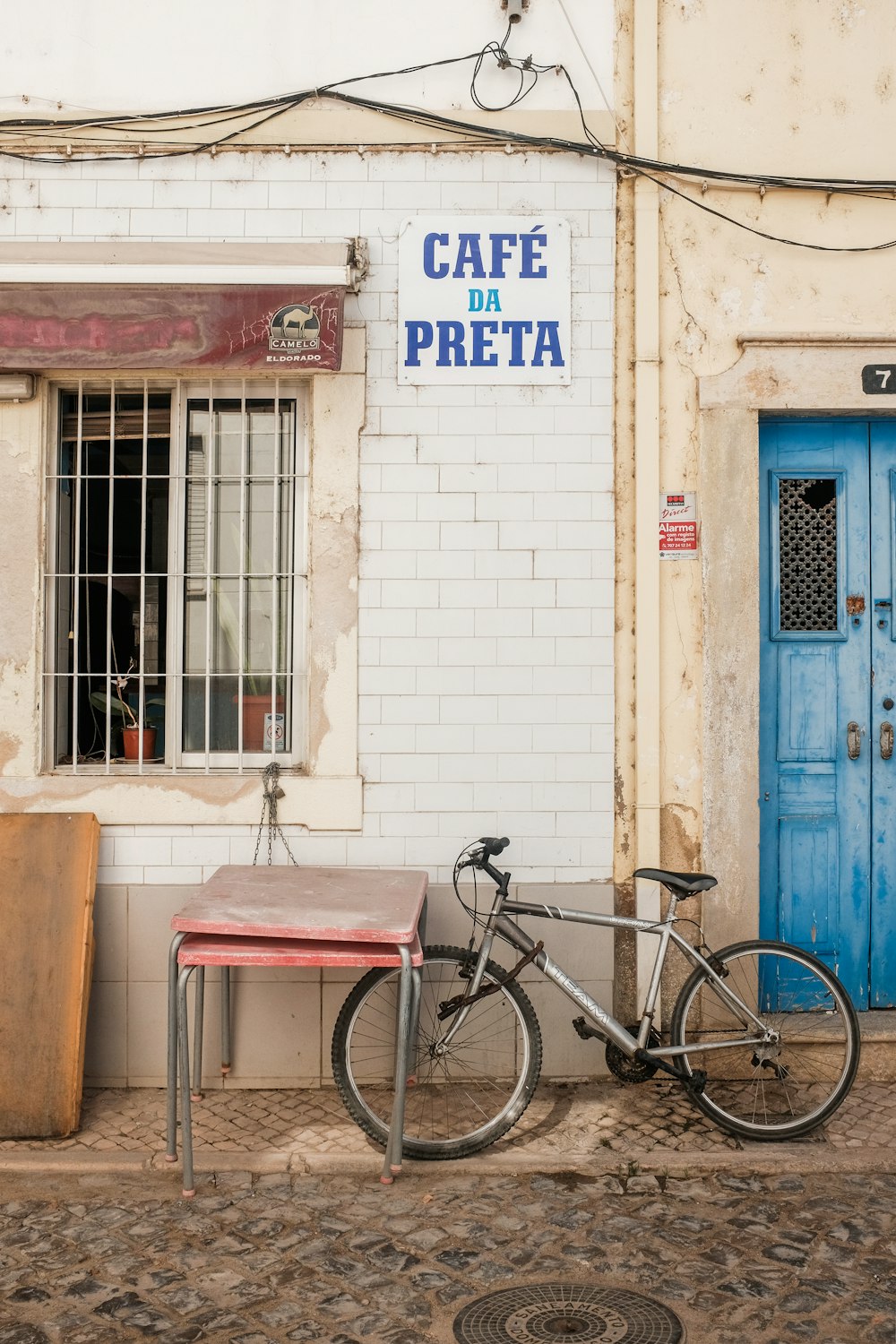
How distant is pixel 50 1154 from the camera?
15.3 feet

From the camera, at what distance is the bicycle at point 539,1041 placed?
4727mm

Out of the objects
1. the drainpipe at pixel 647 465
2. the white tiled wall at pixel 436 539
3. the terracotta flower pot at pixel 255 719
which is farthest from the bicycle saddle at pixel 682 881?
the terracotta flower pot at pixel 255 719

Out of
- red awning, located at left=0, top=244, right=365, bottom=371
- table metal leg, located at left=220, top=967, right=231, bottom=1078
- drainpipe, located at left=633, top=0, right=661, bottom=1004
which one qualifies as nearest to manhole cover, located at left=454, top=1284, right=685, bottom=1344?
drainpipe, located at left=633, top=0, right=661, bottom=1004

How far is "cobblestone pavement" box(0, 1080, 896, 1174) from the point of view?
4.60 m

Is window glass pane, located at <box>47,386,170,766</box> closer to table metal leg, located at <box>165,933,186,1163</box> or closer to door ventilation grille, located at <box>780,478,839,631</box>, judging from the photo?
table metal leg, located at <box>165,933,186,1163</box>

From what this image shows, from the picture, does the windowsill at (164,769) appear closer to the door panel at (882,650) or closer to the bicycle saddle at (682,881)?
the bicycle saddle at (682,881)

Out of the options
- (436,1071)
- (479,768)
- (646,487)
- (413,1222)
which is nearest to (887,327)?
(646,487)

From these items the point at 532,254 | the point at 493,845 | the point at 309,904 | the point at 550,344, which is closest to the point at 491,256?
the point at 532,254

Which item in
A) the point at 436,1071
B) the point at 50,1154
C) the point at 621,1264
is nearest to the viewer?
the point at 621,1264

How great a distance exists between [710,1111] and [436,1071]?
3.72 ft

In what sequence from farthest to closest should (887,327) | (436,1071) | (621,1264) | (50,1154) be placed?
(887,327) < (436,1071) < (50,1154) < (621,1264)

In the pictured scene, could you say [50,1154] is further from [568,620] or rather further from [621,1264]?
[568,620]

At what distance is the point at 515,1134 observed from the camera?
4855mm

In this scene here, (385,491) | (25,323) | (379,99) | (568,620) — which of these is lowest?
(568,620)
